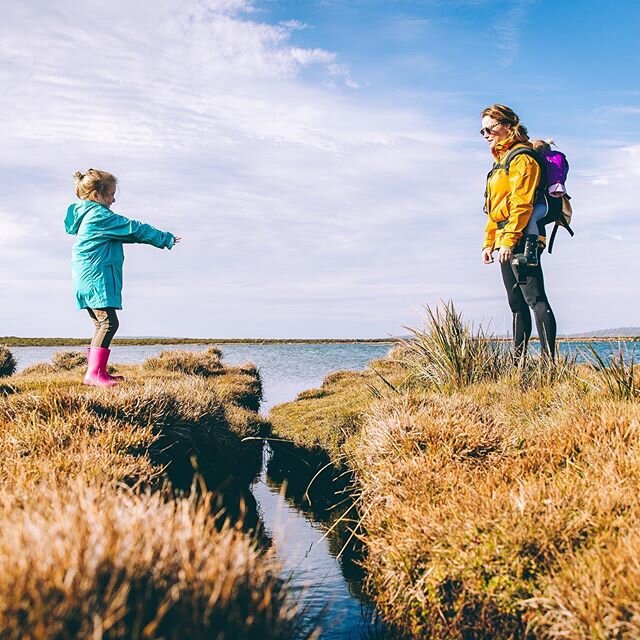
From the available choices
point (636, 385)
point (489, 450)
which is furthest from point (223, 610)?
point (636, 385)

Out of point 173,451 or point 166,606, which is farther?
point 173,451

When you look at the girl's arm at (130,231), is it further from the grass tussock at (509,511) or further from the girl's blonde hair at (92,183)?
the grass tussock at (509,511)

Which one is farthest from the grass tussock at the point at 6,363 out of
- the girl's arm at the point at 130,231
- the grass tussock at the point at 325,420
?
the girl's arm at the point at 130,231

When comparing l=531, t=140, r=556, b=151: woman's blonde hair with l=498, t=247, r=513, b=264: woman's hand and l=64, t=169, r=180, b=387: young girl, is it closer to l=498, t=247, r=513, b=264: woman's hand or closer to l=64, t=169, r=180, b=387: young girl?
l=498, t=247, r=513, b=264: woman's hand

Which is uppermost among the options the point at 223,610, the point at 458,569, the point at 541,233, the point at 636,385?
the point at 541,233

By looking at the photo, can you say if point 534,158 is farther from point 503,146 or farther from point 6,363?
point 6,363

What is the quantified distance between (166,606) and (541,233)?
692 centimetres

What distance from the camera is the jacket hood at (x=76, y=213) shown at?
27.8 ft

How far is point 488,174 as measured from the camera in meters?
8.24

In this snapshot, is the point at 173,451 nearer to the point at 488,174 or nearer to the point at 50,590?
the point at 50,590

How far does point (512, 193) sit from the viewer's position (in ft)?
24.8

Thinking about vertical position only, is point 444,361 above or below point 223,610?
above

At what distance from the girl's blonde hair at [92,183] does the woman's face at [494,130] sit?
503 cm

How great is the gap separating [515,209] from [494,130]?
1.13 metres
